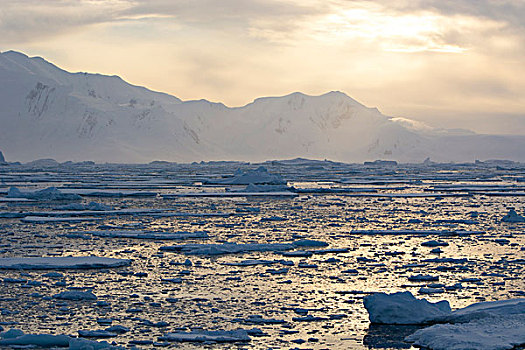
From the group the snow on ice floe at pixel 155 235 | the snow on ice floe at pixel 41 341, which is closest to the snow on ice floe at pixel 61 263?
the snow on ice floe at pixel 155 235

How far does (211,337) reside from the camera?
5984 mm

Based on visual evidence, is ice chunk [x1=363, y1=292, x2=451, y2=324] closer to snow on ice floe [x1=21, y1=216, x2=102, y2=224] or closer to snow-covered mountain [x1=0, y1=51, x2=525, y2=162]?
snow on ice floe [x1=21, y1=216, x2=102, y2=224]

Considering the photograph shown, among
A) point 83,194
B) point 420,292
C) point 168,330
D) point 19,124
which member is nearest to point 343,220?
point 420,292

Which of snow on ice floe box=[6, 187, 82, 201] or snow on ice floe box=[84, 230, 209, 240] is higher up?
snow on ice floe box=[6, 187, 82, 201]

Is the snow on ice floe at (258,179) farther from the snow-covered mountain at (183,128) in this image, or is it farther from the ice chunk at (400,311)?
the snow-covered mountain at (183,128)

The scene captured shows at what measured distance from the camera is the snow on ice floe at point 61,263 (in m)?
9.23

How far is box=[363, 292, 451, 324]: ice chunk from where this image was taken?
6.61 meters

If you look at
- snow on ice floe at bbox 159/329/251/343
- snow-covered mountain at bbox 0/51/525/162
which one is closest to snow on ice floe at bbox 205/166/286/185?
snow on ice floe at bbox 159/329/251/343

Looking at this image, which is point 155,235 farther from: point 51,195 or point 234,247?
point 51,195

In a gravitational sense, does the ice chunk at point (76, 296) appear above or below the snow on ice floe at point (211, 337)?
above

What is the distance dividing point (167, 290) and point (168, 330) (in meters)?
1.69

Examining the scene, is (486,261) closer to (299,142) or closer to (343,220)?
(343,220)

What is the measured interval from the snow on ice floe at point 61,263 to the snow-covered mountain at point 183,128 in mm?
95362

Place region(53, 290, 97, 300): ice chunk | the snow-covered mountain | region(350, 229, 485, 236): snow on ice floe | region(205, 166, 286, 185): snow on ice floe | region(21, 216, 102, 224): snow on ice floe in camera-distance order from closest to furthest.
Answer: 1. region(53, 290, 97, 300): ice chunk
2. region(350, 229, 485, 236): snow on ice floe
3. region(21, 216, 102, 224): snow on ice floe
4. region(205, 166, 286, 185): snow on ice floe
5. the snow-covered mountain
